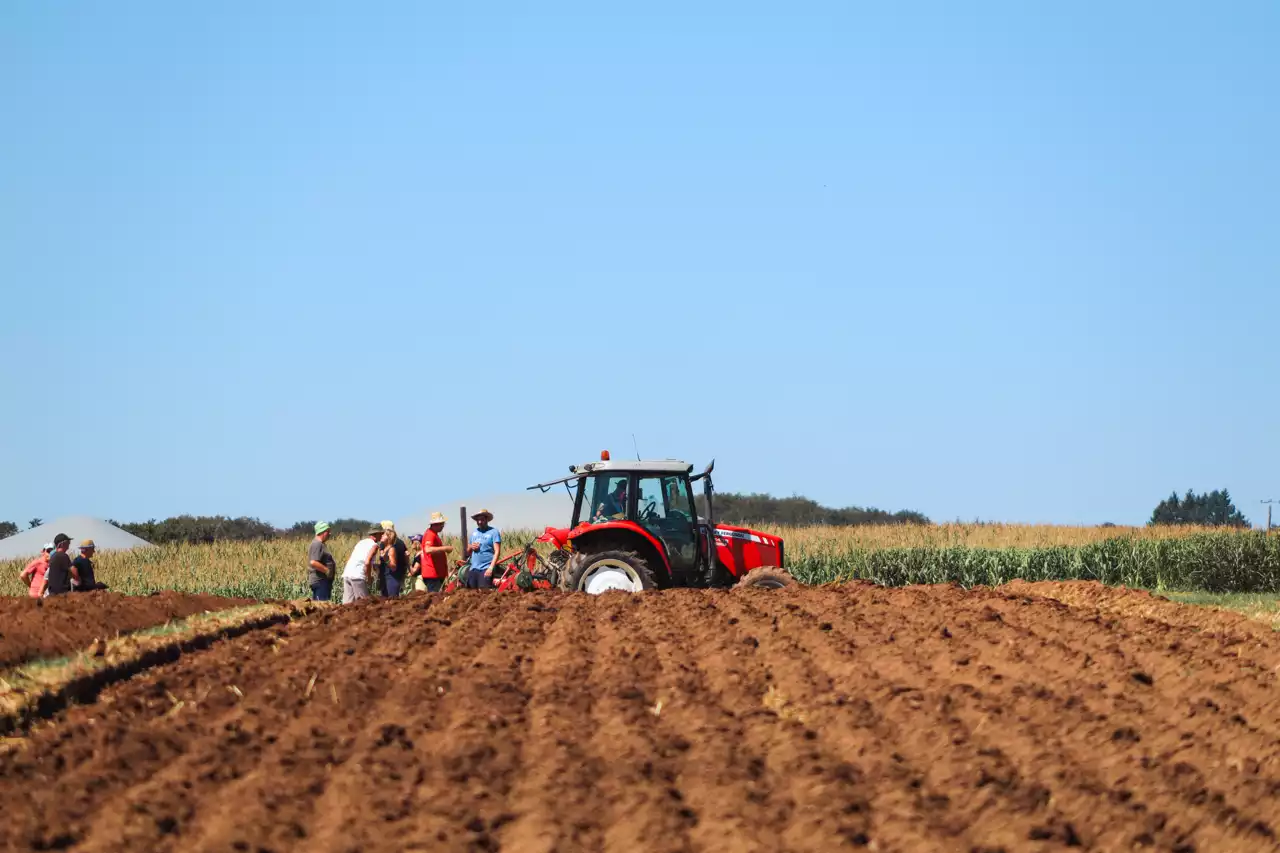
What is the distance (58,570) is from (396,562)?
4029 millimetres

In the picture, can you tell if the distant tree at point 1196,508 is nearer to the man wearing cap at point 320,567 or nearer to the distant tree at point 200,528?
the distant tree at point 200,528

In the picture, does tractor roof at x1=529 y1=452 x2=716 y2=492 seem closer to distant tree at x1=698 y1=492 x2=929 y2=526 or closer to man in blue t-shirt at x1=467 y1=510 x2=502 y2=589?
man in blue t-shirt at x1=467 y1=510 x2=502 y2=589

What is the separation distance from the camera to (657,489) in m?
15.4

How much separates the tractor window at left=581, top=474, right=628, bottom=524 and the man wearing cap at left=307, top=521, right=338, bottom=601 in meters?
3.09

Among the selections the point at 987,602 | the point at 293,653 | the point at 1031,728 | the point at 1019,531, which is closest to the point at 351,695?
the point at 293,653

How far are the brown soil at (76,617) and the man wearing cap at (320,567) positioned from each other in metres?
0.84

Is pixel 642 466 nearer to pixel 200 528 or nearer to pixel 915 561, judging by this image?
pixel 915 561

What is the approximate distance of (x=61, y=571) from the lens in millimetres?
16859

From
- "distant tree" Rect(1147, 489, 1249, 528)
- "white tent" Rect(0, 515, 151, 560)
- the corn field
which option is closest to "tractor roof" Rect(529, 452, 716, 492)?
the corn field

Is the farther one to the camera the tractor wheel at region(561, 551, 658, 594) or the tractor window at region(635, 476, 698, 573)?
the tractor window at region(635, 476, 698, 573)

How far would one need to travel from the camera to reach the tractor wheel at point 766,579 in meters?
16.3

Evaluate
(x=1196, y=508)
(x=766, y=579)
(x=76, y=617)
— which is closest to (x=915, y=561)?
(x=766, y=579)

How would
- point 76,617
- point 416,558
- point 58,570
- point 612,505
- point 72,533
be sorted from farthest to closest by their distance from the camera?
point 72,533 → point 416,558 → point 58,570 → point 612,505 → point 76,617

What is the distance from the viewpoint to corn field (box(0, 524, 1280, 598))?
28.1 m
